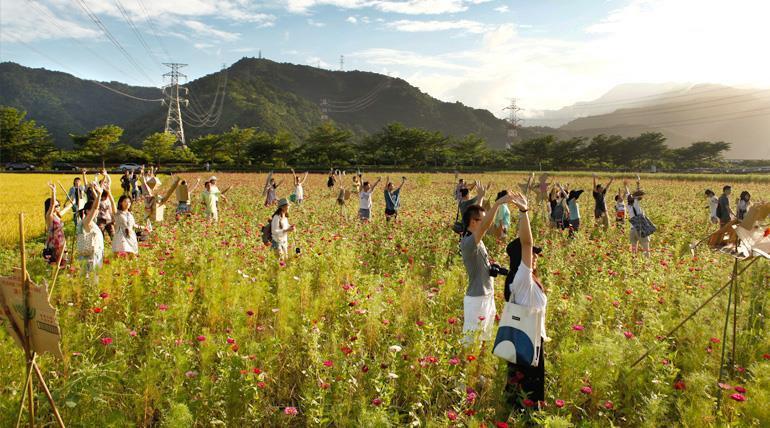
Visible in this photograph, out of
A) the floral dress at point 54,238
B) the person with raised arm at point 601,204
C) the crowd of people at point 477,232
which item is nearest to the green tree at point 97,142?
the crowd of people at point 477,232

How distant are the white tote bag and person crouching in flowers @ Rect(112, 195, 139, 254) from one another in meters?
6.67

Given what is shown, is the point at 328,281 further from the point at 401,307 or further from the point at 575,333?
the point at 575,333

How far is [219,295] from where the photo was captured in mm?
5738

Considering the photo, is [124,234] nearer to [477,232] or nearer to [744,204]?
[477,232]

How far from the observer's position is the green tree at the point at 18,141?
60281 mm

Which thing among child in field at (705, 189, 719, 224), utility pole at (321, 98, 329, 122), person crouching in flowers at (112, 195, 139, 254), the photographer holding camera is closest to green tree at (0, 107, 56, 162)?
person crouching in flowers at (112, 195, 139, 254)

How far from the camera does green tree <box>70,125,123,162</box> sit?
64062mm

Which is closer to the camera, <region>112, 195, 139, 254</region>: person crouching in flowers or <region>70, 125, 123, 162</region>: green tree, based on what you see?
<region>112, 195, 139, 254</region>: person crouching in flowers

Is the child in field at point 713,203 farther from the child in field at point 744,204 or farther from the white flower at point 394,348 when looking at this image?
the white flower at point 394,348

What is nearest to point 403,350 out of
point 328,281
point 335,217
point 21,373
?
point 328,281

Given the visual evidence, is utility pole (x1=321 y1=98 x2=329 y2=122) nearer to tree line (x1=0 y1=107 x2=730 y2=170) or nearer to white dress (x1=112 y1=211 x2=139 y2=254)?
tree line (x1=0 y1=107 x2=730 y2=170)

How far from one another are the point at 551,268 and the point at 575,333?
3335 millimetres

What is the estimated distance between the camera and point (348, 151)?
74.4 m

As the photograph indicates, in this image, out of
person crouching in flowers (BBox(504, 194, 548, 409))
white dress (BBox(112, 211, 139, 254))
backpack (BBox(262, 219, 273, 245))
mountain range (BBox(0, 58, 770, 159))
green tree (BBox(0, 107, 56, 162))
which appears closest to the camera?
person crouching in flowers (BBox(504, 194, 548, 409))
